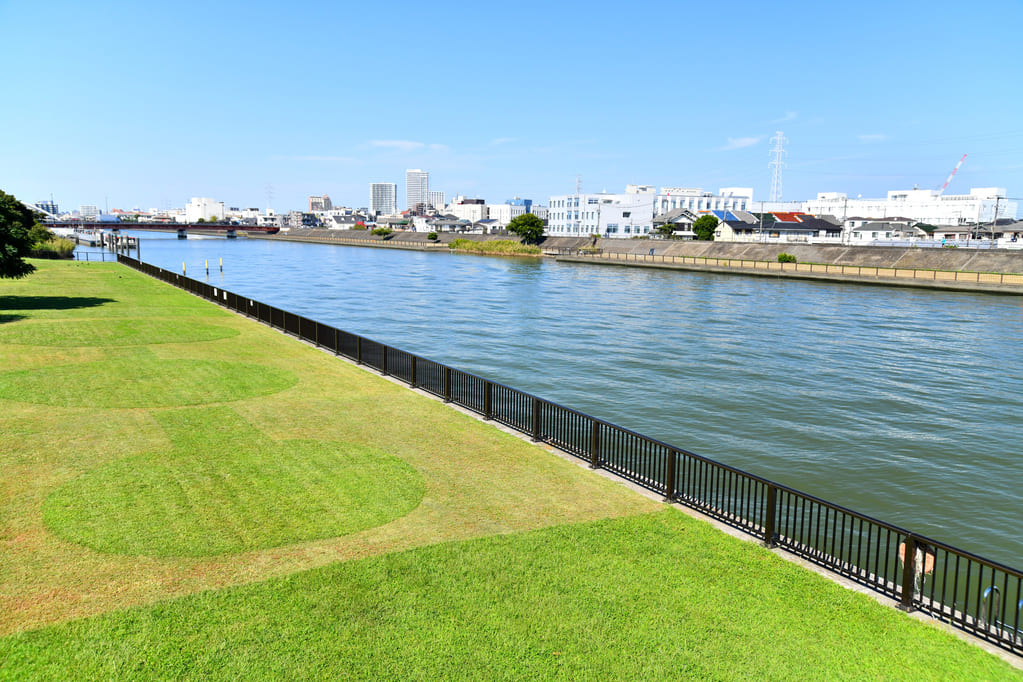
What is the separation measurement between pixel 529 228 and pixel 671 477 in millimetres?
140509

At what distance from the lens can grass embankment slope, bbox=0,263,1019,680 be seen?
6961 mm

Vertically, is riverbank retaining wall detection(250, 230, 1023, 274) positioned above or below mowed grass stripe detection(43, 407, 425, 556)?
above

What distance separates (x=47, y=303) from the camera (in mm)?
35125

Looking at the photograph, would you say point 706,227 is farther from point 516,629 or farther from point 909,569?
point 516,629

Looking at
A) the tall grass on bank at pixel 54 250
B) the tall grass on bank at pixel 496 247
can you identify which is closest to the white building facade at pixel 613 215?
the tall grass on bank at pixel 496 247

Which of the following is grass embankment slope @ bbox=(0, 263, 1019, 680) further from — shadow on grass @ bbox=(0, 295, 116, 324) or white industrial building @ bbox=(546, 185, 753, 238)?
white industrial building @ bbox=(546, 185, 753, 238)

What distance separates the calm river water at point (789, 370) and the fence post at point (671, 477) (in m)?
6.16

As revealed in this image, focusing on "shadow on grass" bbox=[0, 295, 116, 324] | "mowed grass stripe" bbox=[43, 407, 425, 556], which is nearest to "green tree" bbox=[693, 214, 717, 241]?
"shadow on grass" bbox=[0, 295, 116, 324]

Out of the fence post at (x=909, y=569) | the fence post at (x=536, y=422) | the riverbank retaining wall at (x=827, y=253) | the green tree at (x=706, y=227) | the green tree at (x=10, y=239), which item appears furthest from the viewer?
the green tree at (x=706, y=227)

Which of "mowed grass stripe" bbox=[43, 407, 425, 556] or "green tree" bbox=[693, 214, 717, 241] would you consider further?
"green tree" bbox=[693, 214, 717, 241]

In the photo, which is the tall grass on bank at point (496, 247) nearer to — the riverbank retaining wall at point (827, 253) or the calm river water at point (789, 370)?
the riverbank retaining wall at point (827, 253)

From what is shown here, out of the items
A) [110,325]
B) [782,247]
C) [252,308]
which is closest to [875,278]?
[782,247]

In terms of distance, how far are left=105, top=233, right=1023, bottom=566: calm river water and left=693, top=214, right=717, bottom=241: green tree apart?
54.0 metres

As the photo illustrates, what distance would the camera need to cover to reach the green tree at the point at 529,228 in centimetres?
14912
